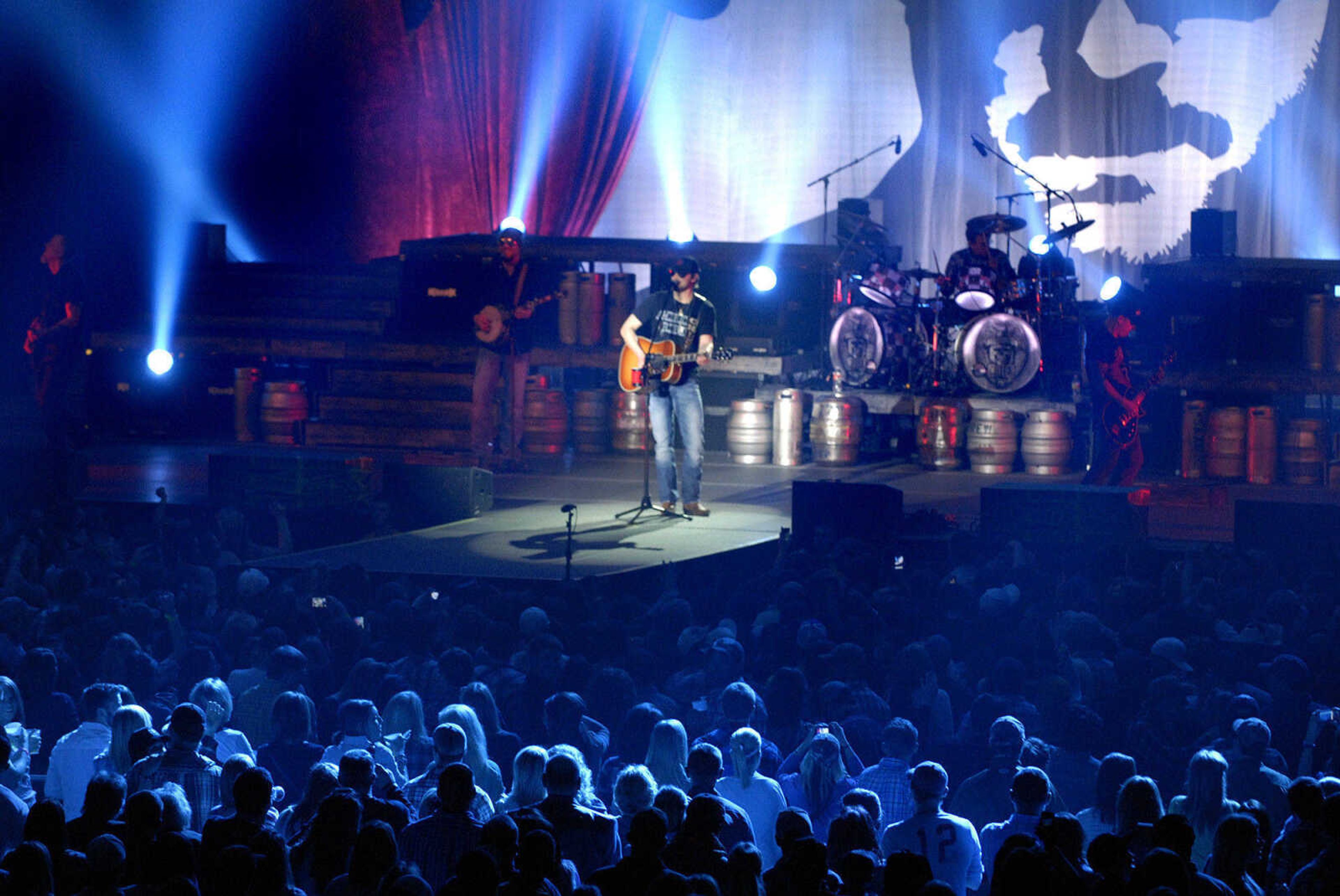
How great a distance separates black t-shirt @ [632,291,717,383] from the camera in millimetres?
9961

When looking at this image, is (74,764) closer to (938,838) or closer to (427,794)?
Result: (427,794)

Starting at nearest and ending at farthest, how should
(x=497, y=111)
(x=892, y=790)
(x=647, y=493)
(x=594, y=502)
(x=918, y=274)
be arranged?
(x=892, y=790)
(x=647, y=493)
(x=594, y=502)
(x=918, y=274)
(x=497, y=111)

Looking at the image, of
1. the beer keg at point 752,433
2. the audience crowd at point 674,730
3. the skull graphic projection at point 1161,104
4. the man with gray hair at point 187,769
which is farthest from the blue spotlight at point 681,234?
the man with gray hair at point 187,769

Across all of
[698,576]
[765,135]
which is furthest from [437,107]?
[698,576]

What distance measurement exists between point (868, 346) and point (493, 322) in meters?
3.30

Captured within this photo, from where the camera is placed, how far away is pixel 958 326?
565 inches

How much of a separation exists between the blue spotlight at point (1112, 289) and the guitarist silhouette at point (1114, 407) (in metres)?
1.85

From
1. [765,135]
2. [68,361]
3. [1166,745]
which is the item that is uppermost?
[765,135]

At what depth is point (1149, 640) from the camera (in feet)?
21.4

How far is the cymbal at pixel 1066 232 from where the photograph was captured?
13.9m

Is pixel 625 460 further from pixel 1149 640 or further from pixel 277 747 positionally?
pixel 277 747

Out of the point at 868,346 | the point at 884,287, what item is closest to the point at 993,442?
the point at 868,346

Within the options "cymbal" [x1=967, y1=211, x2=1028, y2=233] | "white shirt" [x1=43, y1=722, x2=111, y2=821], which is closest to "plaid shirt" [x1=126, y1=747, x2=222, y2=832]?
"white shirt" [x1=43, y1=722, x2=111, y2=821]

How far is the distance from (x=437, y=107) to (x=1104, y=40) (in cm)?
712
